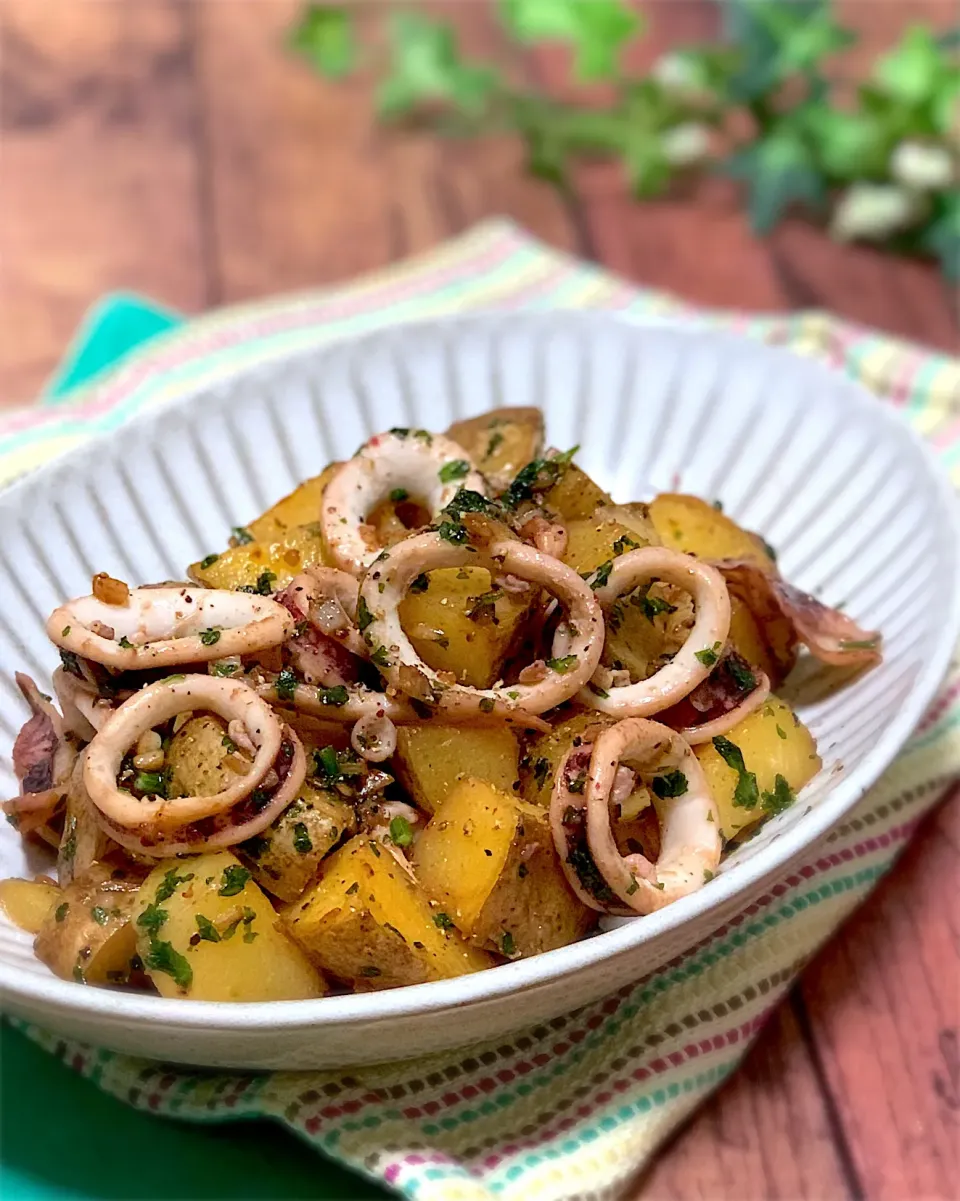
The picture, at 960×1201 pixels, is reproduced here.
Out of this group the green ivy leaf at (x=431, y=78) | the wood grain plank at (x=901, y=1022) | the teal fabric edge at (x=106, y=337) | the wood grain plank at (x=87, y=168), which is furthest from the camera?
the green ivy leaf at (x=431, y=78)

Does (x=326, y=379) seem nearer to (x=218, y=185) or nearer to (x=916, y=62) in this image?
(x=218, y=185)

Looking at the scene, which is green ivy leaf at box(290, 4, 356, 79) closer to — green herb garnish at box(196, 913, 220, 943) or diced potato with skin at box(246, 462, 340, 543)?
diced potato with skin at box(246, 462, 340, 543)

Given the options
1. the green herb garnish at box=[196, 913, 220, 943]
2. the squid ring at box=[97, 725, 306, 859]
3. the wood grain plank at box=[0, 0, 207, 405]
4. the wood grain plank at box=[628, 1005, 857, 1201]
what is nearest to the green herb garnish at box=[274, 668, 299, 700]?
the squid ring at box=[97, 725, 306, 859]

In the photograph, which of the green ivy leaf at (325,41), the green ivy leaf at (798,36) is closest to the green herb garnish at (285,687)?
the green ivy leaf at (798,36)

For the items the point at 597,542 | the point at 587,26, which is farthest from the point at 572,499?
the point at 587,26

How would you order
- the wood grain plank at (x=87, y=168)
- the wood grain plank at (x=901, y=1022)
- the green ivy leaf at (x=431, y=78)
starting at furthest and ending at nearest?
the green ivy leaf at (x=431, y=78) → the wood grain plank at (x=87, y=168) → the wood grain plank at (x=901, y=1022)

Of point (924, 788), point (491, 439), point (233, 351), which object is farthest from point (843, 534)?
point (233, 351)

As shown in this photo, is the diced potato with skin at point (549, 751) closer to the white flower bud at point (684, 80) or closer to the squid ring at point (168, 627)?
the squid ring at point (168, 627)

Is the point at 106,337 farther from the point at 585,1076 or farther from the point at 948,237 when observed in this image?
the point at 948,237
